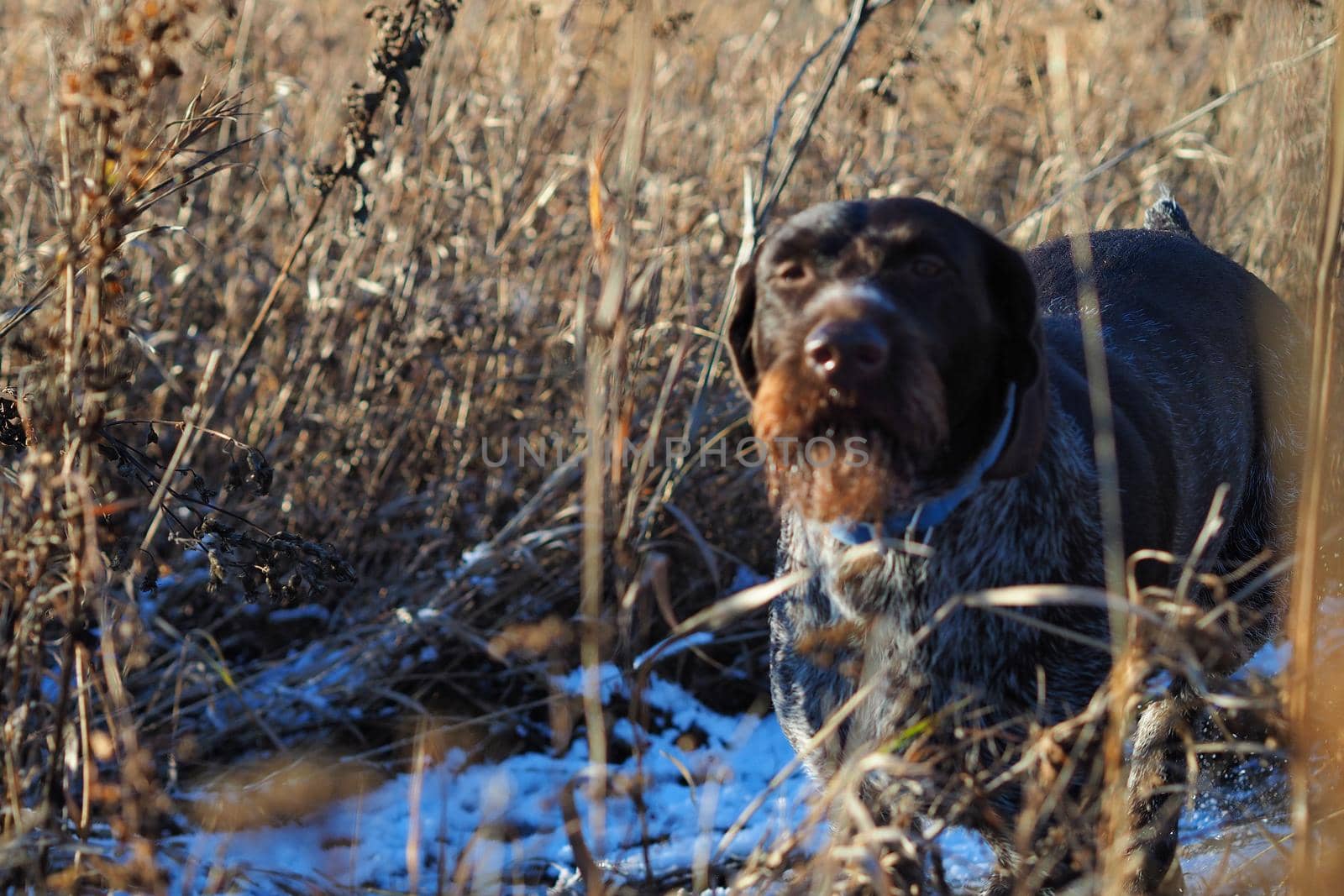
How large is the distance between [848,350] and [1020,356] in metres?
0.43

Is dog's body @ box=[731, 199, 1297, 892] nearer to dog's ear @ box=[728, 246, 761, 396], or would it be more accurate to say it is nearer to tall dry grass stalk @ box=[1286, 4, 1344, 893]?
dog's ear @ box=[728, 246, 761, 396]

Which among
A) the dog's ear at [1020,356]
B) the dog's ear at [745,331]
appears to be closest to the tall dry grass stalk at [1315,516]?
the dog's ear at [1020,356]

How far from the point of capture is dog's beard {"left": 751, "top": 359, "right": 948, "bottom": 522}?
210 centimetres

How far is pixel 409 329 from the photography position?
3.98 metres

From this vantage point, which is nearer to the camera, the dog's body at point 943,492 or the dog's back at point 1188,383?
the dog's body at point 943,492

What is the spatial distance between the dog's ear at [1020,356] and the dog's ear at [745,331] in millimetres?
452

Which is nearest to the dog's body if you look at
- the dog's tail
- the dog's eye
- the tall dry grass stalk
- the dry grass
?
the dog's eye

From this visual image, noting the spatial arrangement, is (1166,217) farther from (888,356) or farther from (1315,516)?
(1315,516)

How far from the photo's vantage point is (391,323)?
3869 mm

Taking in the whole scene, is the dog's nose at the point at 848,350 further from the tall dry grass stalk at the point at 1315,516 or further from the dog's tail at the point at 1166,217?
the dog's tail at the point at 1166,217

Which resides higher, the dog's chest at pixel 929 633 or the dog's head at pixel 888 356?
the dog's head at pixel 888 356

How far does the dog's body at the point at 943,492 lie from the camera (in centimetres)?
213

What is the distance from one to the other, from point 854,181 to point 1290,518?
5.81 feet

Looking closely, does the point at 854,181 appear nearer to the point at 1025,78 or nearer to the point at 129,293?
the point at 1025,78
